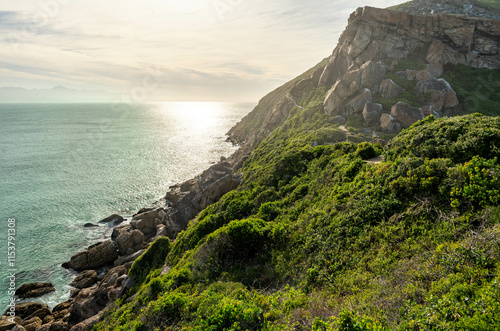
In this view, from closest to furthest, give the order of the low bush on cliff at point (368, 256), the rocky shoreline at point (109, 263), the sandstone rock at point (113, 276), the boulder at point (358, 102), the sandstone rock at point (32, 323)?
1. the low bush on cliff at point (368, 256)
2. the rocky shoreline at point (109, 263)
3. the sandstone rock at point (32, 323)
4. the sandstone rock at point (113, 276)
5. the boulder at point (358, 102)

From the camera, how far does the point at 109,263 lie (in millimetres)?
36594

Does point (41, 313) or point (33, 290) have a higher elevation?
point (33, 290)

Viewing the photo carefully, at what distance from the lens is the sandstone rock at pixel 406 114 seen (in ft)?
142

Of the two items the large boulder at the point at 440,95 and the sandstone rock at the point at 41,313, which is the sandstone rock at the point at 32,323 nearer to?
the sandstone rock at the point at 41,313

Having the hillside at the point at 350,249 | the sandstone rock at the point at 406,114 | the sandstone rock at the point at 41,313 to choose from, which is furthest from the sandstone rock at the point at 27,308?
the sandstone rock at the point at 406,114

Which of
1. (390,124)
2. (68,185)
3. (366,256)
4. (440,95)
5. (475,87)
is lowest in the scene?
(68,185)

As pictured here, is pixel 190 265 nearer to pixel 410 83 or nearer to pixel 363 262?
pixel 363 262

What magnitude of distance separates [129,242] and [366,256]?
124 ft

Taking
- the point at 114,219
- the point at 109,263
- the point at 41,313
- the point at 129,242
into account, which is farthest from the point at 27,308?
the point at 114,219

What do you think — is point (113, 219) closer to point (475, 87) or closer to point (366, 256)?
point (366, 256)

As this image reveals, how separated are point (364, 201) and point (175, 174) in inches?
2549

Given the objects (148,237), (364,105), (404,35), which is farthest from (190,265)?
(404,35)

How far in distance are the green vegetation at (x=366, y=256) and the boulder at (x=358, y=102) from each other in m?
33.2

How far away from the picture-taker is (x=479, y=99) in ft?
166
